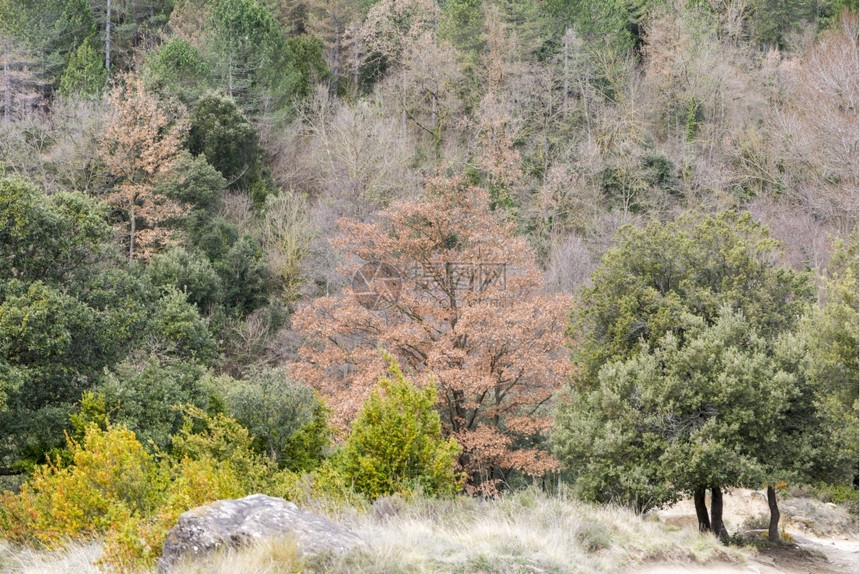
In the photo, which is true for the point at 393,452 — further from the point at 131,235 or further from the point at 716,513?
the point at 131,235

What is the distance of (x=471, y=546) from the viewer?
323 inches

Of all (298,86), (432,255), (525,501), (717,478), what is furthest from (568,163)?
(525,501)

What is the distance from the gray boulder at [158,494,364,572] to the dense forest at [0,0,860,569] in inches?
28.0

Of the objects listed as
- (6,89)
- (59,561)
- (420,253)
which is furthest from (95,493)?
(6,89)

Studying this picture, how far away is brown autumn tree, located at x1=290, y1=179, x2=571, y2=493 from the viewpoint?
1873 cm

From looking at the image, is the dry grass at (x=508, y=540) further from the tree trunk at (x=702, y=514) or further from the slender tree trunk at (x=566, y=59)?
the slender tree trunk at (x=566, y=59)

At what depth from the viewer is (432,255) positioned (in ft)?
70.2

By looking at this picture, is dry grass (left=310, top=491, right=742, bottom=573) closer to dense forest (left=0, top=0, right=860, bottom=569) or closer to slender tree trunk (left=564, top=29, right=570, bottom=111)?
dense forest (left=0, top=0, right=860, bottom=569)

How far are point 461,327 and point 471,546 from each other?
10.7 metres

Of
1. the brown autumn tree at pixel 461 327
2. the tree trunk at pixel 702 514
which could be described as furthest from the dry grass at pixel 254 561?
the tree trunk at pixel 702 514

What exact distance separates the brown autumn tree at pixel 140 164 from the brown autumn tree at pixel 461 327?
43.9 feet

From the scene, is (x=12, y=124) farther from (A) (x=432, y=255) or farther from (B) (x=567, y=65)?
(B) (x=567, y=65)

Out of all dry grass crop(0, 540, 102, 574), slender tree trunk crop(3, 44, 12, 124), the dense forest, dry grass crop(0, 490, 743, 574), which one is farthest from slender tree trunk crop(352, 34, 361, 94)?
dry grass crop(0, 540, 102, 574)

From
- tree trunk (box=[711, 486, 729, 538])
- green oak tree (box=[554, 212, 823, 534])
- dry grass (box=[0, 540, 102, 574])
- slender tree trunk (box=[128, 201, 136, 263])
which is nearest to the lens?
dry grass (box=[0, 540, 102, 574])
